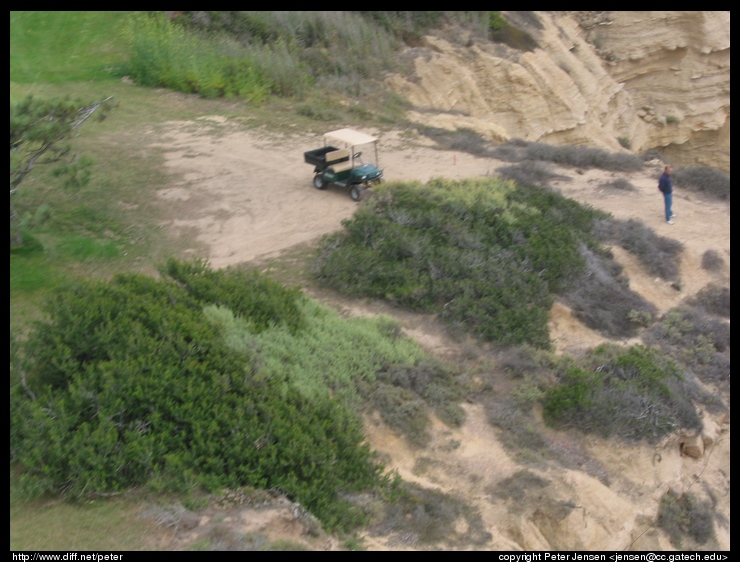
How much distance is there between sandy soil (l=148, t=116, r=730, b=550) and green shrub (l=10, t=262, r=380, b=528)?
0.75m

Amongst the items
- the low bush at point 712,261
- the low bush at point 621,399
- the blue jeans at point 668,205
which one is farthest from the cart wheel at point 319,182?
the low bush at point 712,261

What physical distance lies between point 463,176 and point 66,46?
1508 cm

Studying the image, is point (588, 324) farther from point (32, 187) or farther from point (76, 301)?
point (32, 187)

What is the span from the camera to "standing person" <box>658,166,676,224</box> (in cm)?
1706

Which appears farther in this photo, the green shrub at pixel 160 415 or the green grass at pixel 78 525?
the green shrub at pixel 160 415

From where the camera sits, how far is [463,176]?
1811 cm

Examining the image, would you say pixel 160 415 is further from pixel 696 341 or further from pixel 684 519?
pixel 696 341

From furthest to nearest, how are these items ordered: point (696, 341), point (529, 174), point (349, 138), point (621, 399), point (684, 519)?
1. point (529, 174)
2. point (349, 138)
3. point (696, 341)
4. point (621, 399)
5. point (684, 519)

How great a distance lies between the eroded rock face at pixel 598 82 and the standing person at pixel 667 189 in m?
8.65

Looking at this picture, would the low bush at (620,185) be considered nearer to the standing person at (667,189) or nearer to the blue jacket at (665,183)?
the standing person at (667,189)

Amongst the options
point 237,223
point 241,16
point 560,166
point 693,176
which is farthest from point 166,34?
point 693,176

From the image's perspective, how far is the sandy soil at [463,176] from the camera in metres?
9.12

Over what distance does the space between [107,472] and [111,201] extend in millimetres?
9274

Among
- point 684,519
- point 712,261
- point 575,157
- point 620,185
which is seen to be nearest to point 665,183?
point 712,261
